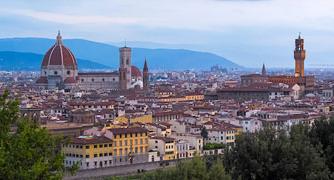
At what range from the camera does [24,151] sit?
10148mm

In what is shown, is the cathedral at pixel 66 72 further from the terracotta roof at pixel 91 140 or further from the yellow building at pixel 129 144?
the terracotta roof at pixel 91 140

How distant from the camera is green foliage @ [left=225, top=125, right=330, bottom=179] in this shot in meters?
18.0

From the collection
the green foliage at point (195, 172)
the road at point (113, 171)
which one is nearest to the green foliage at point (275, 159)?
the green foliage at point (195, 172)

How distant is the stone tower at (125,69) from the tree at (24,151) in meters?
80.0

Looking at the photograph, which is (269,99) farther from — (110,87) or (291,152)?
(291,152)

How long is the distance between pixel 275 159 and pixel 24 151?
9499 mm

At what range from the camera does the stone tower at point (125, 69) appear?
91875 millimetres

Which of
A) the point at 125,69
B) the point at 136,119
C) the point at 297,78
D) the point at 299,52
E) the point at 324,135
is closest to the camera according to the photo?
the point at 324,135

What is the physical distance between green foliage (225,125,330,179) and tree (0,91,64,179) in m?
7.42

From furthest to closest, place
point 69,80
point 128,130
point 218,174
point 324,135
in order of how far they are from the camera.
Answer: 1. point 69,80
2. point 128,130
3. point 324,135
4. point 218,174

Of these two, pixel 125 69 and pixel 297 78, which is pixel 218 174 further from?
pixel 125 69

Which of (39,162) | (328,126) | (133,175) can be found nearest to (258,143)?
(328,126)

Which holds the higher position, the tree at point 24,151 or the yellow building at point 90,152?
the tree at point 24,151

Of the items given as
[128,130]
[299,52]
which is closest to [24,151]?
[128,130]
